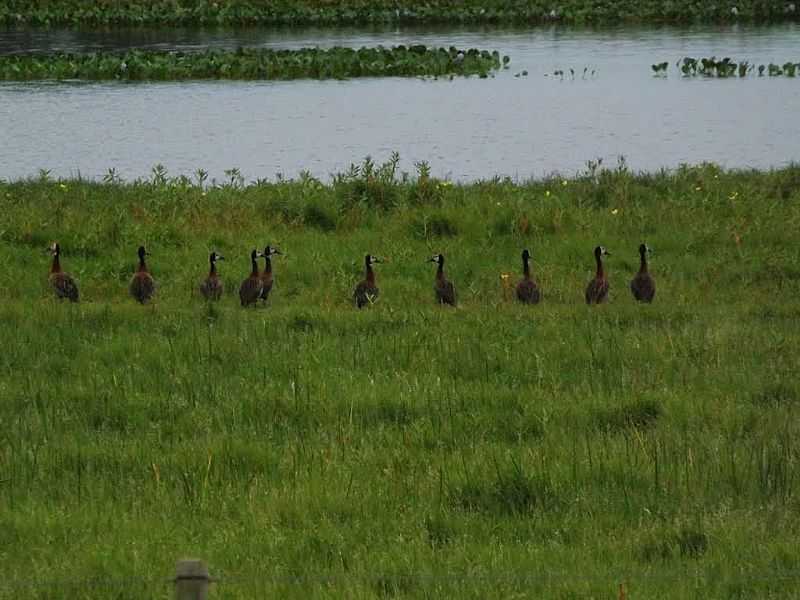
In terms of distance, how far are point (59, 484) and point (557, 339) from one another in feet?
18.4

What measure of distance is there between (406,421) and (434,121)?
27343mm

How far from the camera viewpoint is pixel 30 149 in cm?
3388

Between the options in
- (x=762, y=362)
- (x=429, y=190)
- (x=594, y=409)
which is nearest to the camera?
(x=594, y=409)

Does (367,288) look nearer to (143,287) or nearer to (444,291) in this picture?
(444,291)

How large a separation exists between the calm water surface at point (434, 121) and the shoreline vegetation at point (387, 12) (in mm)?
11574

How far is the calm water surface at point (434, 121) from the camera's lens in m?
31.6

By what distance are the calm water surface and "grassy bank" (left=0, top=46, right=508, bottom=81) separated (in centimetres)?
107

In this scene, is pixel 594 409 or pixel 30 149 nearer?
pixel 594 409

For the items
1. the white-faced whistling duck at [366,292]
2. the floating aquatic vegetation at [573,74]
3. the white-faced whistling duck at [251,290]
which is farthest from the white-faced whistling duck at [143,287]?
the floating aquatic vegetation at [573,74]

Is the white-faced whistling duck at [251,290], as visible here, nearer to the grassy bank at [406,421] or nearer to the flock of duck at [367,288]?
the flock of duck at [367,288]

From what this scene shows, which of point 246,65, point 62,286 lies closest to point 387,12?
point 246,65

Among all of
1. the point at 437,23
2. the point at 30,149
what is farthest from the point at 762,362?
the point at 437,23

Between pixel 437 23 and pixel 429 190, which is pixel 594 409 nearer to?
pixel 429 190

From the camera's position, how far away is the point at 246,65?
4809 centimetres
